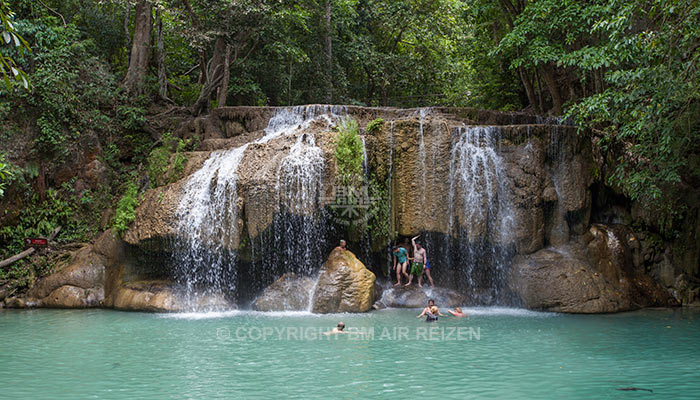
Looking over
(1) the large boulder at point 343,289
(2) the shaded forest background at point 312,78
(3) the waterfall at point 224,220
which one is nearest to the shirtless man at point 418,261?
(1) the large boulder at point 343,289

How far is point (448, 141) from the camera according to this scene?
14.1m

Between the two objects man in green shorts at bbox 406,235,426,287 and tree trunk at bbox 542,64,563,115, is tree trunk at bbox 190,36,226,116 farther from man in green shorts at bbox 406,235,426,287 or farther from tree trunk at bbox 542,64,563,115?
tree trunk at bbox 542,64,563,115

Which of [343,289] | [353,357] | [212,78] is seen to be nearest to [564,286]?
[343,289]

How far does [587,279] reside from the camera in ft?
41.0

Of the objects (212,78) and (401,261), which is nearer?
(401,261)

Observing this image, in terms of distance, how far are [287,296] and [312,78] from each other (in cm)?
1274

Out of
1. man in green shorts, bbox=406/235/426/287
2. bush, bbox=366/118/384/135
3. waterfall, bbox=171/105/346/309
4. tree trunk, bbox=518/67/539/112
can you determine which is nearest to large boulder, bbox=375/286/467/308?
man in green shorts, bbox=406/235/426/287

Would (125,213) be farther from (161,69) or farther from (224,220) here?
(161,69)

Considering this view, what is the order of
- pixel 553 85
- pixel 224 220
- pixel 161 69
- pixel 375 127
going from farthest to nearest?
pixel 161 69 → pixel 553 85 → pixel 375 127 → pixel 224 220

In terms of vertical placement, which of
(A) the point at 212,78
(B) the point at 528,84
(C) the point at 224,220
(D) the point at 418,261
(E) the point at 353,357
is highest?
(A) the point at 212,78

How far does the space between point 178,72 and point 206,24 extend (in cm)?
748

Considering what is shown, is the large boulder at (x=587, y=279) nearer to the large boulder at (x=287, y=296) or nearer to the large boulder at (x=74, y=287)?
the large boulder at (x=287, y=296)

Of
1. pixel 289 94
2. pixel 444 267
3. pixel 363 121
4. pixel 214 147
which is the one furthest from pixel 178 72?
pixel 444 267

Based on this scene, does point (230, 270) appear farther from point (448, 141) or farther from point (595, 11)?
point (595, 11)
